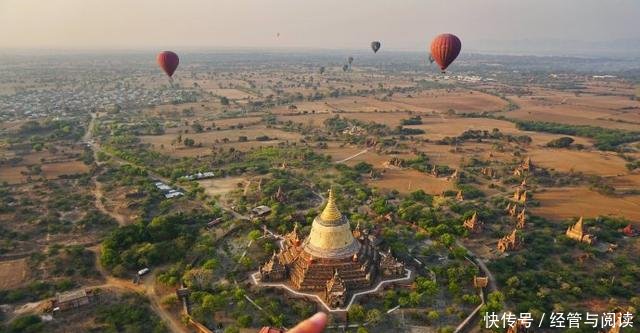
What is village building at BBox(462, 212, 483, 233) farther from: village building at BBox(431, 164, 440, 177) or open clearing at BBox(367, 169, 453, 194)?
village building at BBox(431, 164, 440, 177)

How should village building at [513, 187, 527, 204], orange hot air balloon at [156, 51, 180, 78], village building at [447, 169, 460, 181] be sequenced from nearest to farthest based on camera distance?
1. village building at [513, 187, 527, 204]
2. village building at [447, 169, 460, 181]
3. orange hot air balloon at [156, 51, 180, 78]

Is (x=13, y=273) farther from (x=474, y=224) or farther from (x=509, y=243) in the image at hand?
(x=509, y=243)

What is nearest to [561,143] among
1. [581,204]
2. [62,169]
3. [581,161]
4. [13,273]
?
[581,161]

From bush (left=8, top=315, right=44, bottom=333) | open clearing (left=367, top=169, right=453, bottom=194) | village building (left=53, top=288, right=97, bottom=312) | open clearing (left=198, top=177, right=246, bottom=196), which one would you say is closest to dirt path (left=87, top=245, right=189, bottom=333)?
village building (left=53, top=288, right=97, bottom=312)

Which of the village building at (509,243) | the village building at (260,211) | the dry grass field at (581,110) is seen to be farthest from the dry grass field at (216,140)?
the dry grass field at (581,110)

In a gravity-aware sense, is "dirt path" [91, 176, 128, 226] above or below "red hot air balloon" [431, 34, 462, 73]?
below

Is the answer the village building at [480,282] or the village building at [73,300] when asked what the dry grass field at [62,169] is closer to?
the village building at [73,300]

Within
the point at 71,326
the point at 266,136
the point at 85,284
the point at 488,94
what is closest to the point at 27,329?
the point at 71,326
